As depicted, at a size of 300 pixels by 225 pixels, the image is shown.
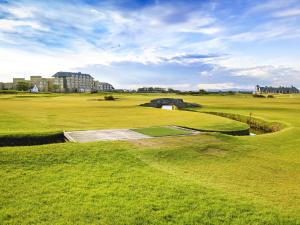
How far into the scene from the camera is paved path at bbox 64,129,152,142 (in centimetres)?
1717

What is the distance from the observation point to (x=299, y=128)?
25.2 m

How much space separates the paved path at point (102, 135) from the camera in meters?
17.2

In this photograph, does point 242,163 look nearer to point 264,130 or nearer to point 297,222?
point 297,222

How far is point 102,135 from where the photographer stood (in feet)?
60.7

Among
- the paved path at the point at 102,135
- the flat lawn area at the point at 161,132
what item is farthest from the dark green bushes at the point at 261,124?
the paved path at the point at 102,135

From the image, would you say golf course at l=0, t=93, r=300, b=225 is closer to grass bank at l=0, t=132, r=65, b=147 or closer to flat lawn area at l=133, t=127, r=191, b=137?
A: grass bank at l=0, t=132, r=65, b=147

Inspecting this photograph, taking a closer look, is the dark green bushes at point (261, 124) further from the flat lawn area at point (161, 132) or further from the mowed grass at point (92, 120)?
the flat lawn area at point (161, 132)

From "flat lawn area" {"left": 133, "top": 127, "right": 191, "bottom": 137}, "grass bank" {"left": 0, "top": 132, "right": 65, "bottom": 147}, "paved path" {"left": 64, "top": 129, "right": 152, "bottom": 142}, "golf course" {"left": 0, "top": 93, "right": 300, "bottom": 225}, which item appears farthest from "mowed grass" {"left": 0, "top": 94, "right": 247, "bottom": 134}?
"golf course" {"left": 0, "top": 93, "right": 300, "bottom": 225}

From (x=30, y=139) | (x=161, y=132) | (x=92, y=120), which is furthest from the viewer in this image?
(x=92, y=120)

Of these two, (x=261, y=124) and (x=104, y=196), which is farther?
(x=261, y=124)

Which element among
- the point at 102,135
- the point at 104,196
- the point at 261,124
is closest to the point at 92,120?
the point at 102,135

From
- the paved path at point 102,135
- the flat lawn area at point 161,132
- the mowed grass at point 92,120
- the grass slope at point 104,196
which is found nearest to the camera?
the grass slope at point 104,196

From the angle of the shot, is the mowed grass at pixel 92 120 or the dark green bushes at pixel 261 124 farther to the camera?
the dark green bushes at pixel 261 124

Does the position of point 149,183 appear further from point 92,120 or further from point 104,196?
point 92,120
